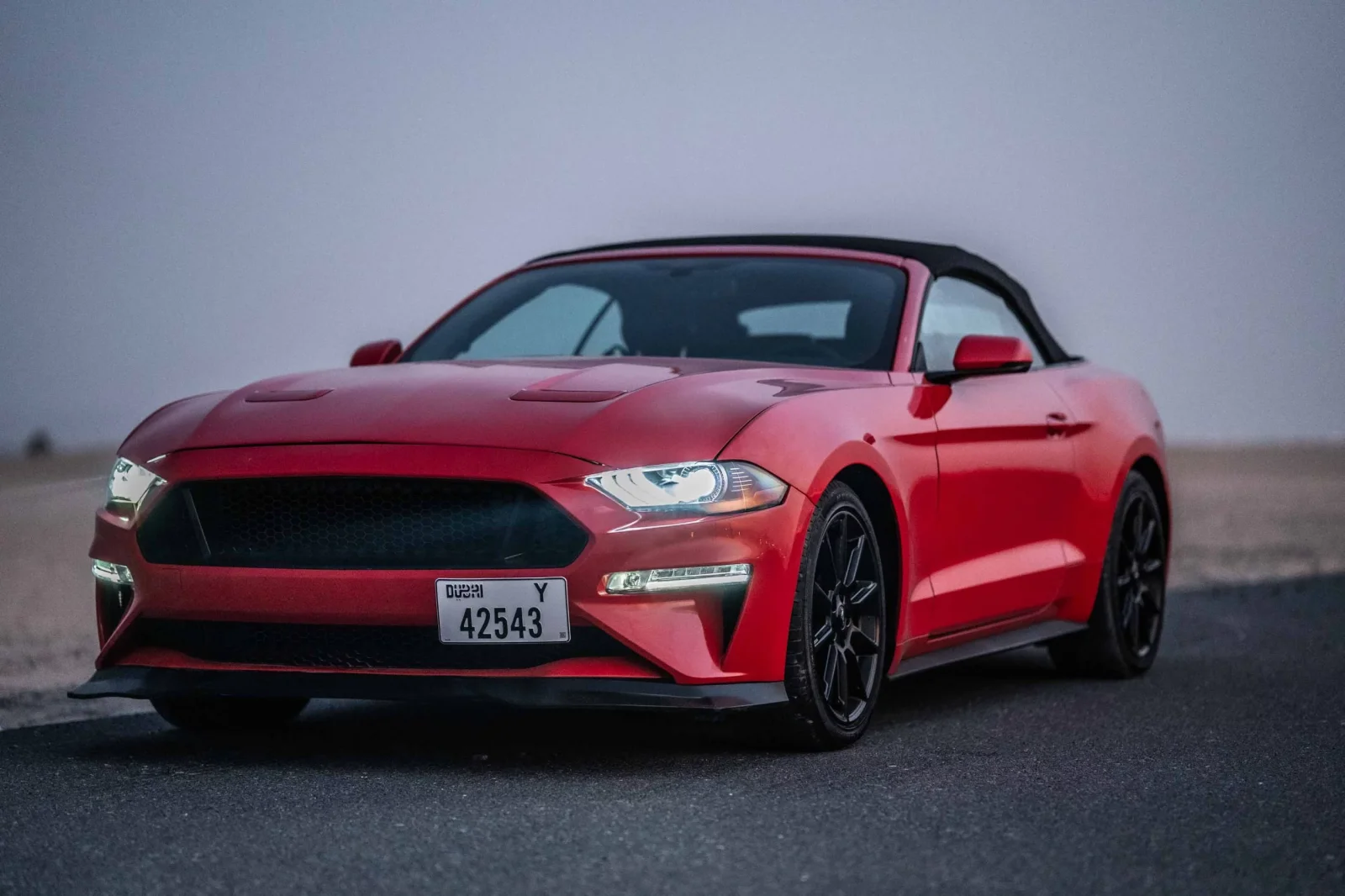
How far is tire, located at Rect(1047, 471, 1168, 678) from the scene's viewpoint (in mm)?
7414

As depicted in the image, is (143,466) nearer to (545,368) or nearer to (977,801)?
(545,368)

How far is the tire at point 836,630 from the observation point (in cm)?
500

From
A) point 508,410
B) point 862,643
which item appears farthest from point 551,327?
point 862,643

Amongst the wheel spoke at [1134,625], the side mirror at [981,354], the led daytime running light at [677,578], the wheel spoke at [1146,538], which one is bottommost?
the wheel spoke at [1134,625]

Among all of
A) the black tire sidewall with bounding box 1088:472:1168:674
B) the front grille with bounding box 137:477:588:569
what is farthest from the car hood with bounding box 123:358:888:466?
the black tire sidewall with bounding box 1088:472:1168:674

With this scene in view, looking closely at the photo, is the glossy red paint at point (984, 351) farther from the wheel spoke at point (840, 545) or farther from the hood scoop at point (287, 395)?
the hood scoop at point (287, 395)

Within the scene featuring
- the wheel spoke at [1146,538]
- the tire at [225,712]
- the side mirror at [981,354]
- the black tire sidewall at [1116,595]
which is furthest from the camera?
the wheel spoke at [1146,538]

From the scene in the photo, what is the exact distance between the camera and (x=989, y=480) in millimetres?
6285

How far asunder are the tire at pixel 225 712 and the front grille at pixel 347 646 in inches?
18.7

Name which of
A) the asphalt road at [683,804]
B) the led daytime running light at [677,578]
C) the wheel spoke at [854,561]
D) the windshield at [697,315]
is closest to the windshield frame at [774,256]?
the windshield at [697,315]

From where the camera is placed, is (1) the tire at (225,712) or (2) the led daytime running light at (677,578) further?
(1) the tire at (225,712)

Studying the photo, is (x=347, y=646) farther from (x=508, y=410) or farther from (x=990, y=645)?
(x=990, y=645)

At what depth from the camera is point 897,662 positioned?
18.6 ft

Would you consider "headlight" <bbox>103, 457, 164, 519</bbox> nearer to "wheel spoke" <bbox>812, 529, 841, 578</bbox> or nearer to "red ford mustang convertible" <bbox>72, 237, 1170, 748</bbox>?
"red ford mustang convertible" <bbox>72, 237, 1170, 748</bbox>
